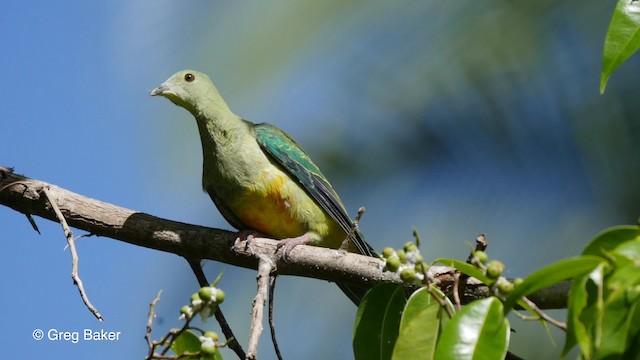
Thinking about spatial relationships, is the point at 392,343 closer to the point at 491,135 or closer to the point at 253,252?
the point at 253,252

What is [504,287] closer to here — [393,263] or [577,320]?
[393,263]

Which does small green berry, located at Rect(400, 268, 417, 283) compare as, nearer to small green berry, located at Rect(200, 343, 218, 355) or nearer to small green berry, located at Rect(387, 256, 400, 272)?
small green berry, located at Rect(387, 256, 400, 272)

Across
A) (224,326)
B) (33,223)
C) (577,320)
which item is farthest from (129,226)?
(577,320)

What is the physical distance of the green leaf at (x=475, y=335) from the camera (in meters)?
1.55

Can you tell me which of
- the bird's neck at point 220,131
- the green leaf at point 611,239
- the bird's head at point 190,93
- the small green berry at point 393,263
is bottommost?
the green leaf at point 611,239

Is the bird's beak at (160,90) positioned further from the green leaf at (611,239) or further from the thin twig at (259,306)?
the green leaf at (611,239)

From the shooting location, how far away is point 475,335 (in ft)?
5.20

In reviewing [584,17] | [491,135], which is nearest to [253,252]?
[491,135]

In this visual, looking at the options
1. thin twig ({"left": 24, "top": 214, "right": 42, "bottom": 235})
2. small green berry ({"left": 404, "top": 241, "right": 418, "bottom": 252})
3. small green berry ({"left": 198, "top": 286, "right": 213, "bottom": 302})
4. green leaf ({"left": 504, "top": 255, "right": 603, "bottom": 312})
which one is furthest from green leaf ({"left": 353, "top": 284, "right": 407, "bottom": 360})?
thin twig ({"left": 24, "top": 214, "right": 42, "bottom": 235})

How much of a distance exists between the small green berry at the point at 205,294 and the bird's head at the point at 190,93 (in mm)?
2231

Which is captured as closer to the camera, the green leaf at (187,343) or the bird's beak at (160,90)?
the green leaf at (187,343)

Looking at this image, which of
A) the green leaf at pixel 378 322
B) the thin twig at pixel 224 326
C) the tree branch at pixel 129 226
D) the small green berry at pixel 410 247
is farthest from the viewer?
the tree branch at pixel 129 226

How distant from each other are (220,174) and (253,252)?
85 centimetres

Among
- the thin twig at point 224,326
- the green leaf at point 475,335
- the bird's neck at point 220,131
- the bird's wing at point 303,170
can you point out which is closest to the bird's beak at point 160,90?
the bird's neck at point 220,131
